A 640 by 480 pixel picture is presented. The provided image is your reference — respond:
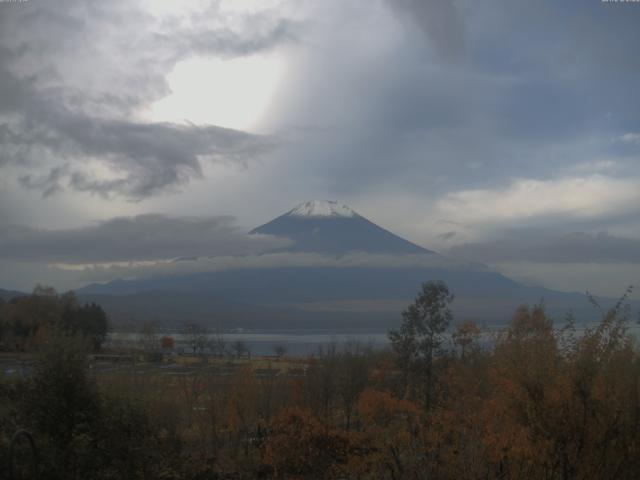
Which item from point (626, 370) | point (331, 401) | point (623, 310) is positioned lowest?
point (331, 401)

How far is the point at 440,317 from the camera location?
2788 cm

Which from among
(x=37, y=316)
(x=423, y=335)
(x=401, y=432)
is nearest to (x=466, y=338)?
(x=423, y=335)

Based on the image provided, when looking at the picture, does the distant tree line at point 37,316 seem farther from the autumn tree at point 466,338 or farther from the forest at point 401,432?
the forest at point 401,432

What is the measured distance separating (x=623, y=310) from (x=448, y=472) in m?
4.89

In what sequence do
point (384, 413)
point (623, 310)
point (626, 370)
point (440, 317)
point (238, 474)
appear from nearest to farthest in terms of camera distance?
point (626, 370) < point (623, 310) < point (238, 474) < point (384, 413) < point (440, 317)

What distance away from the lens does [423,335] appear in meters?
27.8

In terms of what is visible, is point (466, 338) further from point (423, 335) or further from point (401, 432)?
point (401, 432)

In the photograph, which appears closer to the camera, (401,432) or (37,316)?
(401,432)

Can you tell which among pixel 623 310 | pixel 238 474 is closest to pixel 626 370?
pixel 623 310

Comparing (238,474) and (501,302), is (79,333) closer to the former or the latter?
(238,474)

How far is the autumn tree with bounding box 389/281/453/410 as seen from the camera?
90.6 ft

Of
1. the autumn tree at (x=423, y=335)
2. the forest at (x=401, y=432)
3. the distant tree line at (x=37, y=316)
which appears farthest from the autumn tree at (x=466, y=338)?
the distant tree line at (x=37, y=316)

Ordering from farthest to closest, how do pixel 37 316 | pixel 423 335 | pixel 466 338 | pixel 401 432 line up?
pixel 37 316 → pixel 466 338 → pixel 423 335 → pixel 401 432

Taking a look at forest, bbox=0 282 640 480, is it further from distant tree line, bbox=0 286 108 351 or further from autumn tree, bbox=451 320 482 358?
distant tree line, bbox=0 286 108 351
